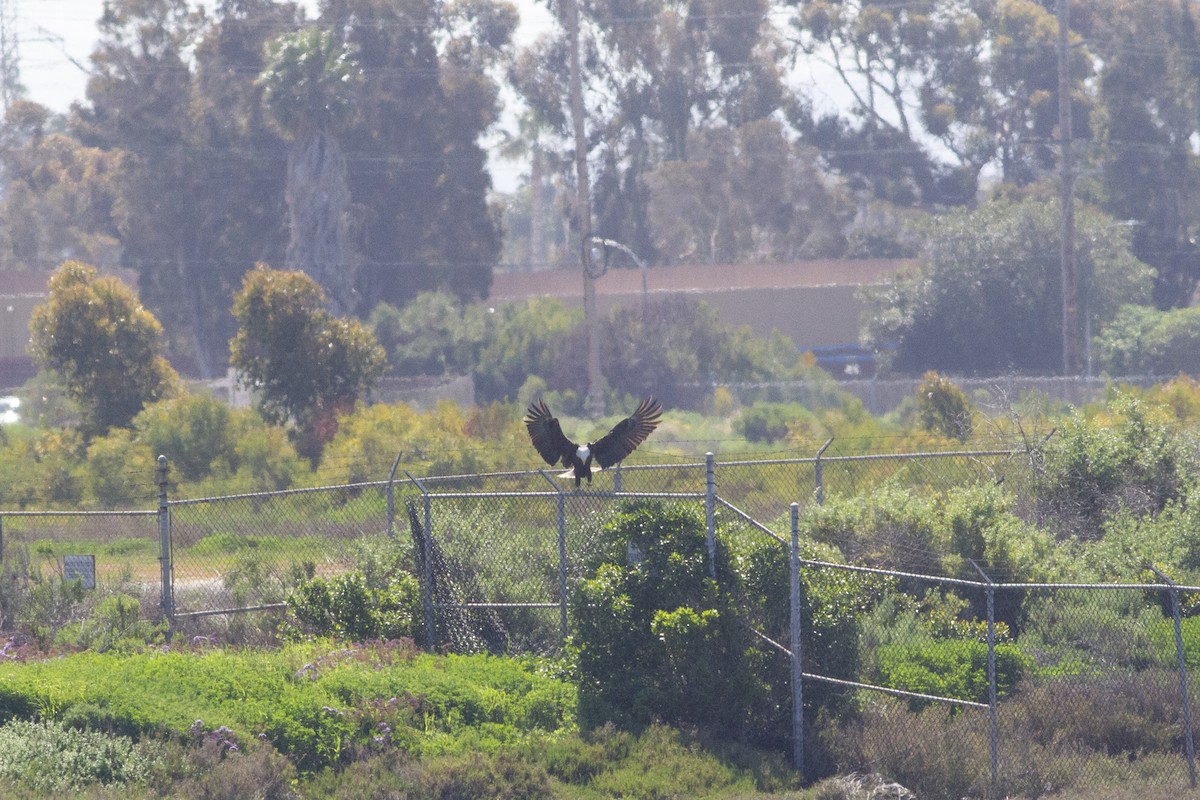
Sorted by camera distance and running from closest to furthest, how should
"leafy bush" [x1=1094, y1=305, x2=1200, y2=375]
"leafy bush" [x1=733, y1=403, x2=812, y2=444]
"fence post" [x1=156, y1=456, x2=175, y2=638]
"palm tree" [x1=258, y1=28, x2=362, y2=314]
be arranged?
"fence post" [x1=156, y1=456, x2=175, y2=638] → "leafy bush" [x1=733, y1=403, x2=812, y2=444] → "palm tree" [x1=258, y1=28, x2=362, y2=314] → "leafy bush" [x1=1094, y1=305, x2=1200, y2=375]

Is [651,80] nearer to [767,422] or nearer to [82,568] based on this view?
[767,422]

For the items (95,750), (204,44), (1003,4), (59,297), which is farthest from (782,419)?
(1003,4)

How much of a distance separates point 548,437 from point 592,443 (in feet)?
1.03

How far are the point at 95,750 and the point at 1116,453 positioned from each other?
30.2 ft

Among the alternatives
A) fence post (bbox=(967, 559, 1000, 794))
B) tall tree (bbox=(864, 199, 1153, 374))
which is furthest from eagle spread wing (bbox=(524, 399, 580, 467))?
tall tree (bbox=(864, 199, 1153, 374))

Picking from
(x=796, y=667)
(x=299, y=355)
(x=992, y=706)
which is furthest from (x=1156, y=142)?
(x=992, y=706)

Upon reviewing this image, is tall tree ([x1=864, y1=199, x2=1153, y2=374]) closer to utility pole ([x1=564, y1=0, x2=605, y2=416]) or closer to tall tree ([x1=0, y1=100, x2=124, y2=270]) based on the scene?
utility pole ([x1=564, y1=0, x2=605, y2=416])

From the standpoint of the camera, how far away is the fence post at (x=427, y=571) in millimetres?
10812

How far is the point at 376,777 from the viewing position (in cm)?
835

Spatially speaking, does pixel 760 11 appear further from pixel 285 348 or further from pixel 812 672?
pixel 812 672

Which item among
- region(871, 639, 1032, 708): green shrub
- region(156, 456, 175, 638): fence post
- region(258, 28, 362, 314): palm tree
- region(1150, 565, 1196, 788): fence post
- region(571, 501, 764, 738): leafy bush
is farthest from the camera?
region(258, 28, 362, 314): palm tree

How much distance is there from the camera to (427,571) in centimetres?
1088

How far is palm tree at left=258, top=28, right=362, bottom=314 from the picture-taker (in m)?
41.5

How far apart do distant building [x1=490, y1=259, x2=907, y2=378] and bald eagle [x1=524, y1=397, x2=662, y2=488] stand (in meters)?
37.4
